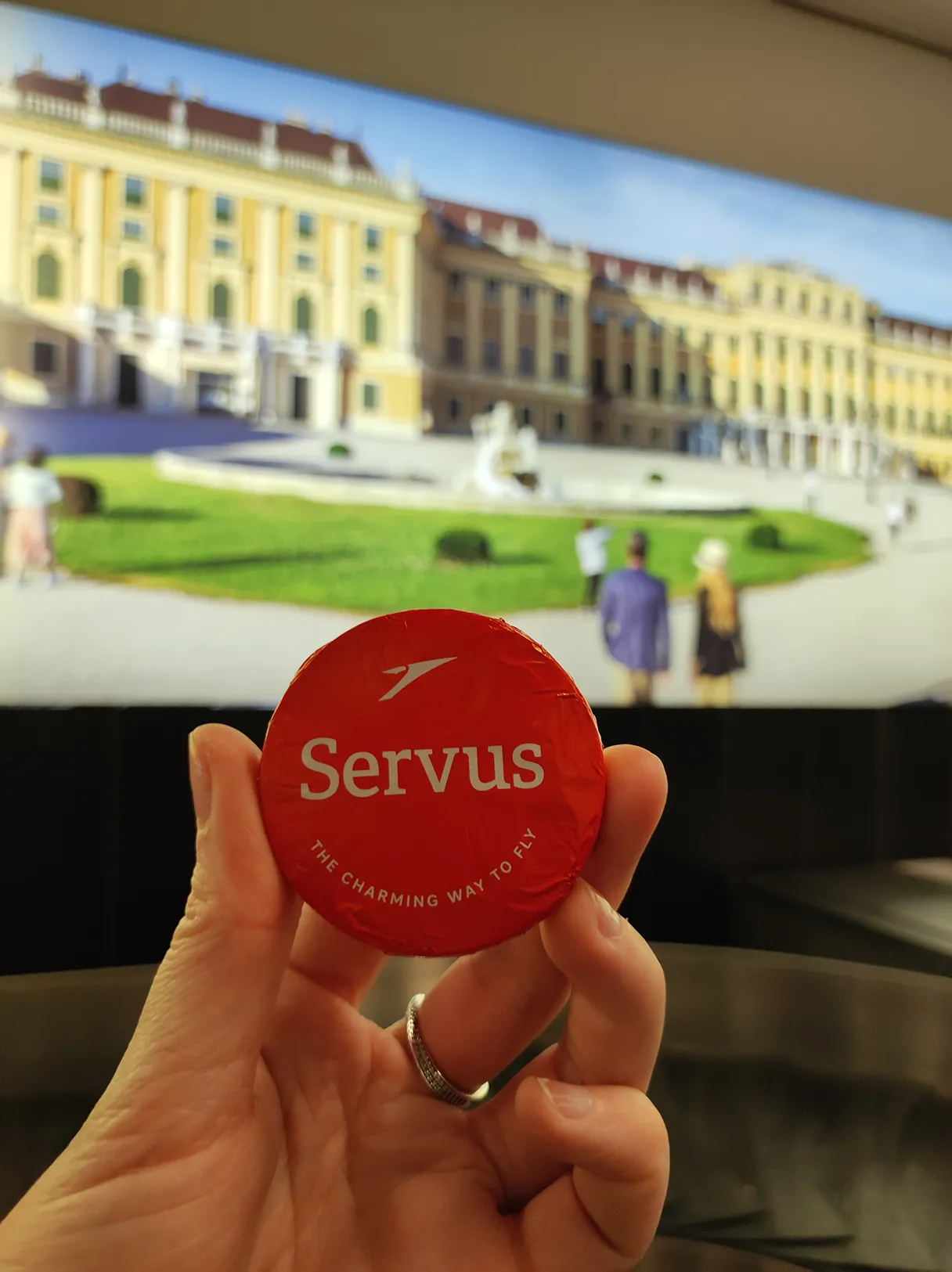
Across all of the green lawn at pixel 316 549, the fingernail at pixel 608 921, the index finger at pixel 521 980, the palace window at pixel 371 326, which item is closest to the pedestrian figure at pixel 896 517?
the green lawn at pixel 316 549

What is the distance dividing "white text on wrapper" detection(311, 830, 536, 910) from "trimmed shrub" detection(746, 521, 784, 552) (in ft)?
9.03

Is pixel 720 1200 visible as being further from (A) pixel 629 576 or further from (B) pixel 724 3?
(B) pixel 724 3

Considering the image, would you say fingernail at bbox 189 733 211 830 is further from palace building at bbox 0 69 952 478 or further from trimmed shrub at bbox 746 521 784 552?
trimmed shrub at bbox 746 521 784 552

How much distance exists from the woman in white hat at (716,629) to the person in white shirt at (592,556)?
384 millimetres

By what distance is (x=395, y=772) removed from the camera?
58 cm

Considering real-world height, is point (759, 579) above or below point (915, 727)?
above

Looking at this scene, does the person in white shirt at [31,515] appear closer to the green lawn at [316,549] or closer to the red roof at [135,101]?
the green lawn at [316,549]

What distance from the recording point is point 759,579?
308 cm

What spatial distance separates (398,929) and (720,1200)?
23.3 inches

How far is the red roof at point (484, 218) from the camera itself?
8.77 feet

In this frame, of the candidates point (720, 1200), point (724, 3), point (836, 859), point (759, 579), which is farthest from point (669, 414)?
point (720, 1200)

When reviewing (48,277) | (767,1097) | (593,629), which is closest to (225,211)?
(48,277)

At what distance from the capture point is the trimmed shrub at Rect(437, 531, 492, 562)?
8.96 feet

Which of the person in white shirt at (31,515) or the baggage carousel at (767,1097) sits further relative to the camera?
the person in white shirt at (31,515)
